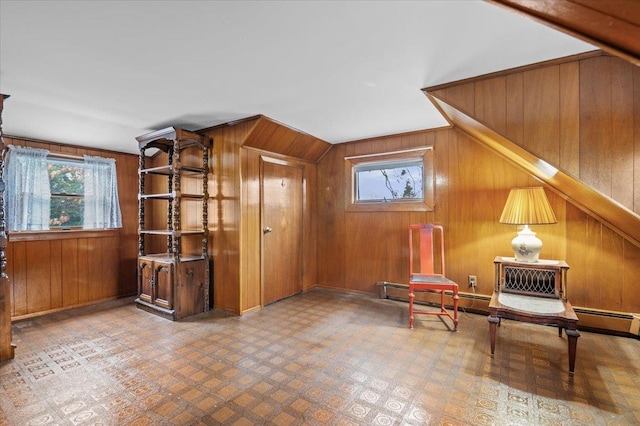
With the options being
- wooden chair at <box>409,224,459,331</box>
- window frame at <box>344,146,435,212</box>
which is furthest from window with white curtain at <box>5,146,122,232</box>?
wooden chair at <box>409,224,459,331</box>

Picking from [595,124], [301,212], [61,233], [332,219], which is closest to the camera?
[595,124]

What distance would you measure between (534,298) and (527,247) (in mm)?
465

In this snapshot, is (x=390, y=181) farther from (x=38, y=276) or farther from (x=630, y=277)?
(x=38, y=276)

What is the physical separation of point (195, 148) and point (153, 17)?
94.9 inches

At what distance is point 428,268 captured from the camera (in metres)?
3.36

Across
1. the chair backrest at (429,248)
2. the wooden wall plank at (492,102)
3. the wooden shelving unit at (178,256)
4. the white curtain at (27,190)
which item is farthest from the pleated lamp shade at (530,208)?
the white curtain at (27,190)

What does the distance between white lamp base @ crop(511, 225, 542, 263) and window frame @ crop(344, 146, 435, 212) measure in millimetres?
1059

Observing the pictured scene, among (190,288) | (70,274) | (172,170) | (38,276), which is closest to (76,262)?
(70,274)

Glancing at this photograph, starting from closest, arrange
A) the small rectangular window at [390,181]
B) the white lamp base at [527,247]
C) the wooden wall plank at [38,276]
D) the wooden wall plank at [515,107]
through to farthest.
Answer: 1. the wooden wall plank at [515,107]
2. the white lamp base at [527,247]
3. the wooden wall plank at [38,276]
4. the small rectangular window at [390,181]

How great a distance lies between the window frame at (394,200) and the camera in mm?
3648

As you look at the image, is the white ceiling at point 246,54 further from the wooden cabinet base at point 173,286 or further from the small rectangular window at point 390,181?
the wooden cabinet base at point 173,286

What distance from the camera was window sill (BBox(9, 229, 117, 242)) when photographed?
3361mm

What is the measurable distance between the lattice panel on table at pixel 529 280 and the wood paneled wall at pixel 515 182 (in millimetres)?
506

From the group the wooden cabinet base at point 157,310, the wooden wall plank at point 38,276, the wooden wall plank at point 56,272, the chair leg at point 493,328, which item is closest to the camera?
the chair leg at point 493,328
